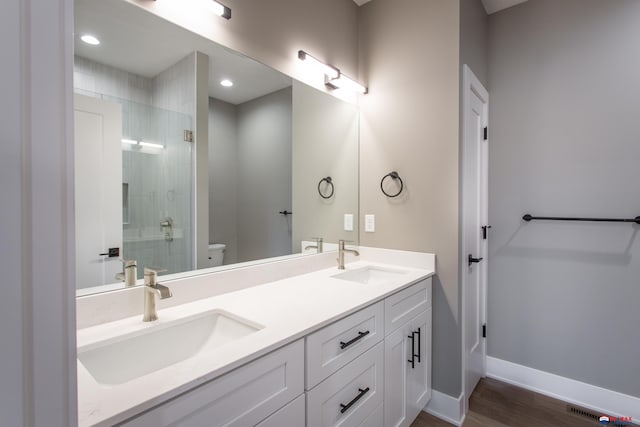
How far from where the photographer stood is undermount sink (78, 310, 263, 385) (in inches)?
34.5

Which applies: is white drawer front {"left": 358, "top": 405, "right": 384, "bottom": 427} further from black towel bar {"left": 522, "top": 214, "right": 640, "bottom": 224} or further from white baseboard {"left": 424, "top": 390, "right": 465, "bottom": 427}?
black towel bar {"left": 522, "top": 214, "right": 640, "bottom": 224}

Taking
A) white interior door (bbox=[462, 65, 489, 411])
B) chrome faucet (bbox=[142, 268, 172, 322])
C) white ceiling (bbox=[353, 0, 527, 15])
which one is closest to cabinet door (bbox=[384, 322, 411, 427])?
white interior door (bbox=[462, 65, 489, 411])

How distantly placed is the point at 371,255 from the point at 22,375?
1.91m

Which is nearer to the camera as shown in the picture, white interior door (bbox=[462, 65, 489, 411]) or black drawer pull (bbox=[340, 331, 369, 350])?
black drawer pull (bbox=[340, 331, 369, 350])

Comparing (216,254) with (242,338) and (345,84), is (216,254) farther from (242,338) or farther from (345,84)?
(345,84)

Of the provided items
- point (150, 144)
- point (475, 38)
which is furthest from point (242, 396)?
point (475, 38)

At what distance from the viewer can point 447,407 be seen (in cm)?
179

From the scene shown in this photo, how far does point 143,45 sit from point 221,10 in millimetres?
364

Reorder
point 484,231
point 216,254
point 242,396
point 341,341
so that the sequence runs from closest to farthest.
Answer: point 242,396 < point 341,341 < point 216,254 < point 484,231

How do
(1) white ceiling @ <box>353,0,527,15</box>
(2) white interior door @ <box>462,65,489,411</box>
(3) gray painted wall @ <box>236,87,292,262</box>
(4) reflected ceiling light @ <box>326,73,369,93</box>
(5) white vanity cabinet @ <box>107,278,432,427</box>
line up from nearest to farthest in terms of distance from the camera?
(5) white vanity cabinet @ <box>107,278,432,427</box> < (3) gray painted wall @ <box>236,87,292,262</box> < (2) white interior door @ <box>462,65,489,411</box> < (4) reflected ceiling light @ <box>326,73,369,93</box> < (1) white ceiling @ <box>353,0,527,15</box>

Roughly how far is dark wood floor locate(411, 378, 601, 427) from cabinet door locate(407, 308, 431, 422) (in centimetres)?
16

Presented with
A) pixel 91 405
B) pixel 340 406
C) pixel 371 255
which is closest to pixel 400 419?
pixel 340 406

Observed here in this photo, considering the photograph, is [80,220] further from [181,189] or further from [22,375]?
[22,375]

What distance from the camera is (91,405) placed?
0.60 meters
